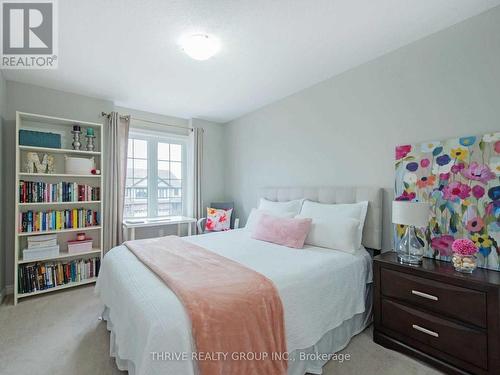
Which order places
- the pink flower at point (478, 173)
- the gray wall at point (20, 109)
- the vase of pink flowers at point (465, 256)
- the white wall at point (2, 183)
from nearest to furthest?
the vase of pink flowers at point (465, 256) < the pink flower at point (478, 173) < the white wall at point (2, 183) < the gray wall at point (20, 109)

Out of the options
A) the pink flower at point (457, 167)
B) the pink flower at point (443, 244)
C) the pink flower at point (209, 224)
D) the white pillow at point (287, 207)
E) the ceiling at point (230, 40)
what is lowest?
the pink flower at point (209, 224)

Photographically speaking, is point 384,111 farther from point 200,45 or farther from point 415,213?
point 200,45

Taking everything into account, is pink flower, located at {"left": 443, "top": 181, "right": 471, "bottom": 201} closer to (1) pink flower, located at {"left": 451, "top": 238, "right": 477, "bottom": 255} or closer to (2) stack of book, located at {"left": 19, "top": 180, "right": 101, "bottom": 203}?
(1) pink flower, located at {"left": 451, "top": 238, "right": 477, "bottom": 255}

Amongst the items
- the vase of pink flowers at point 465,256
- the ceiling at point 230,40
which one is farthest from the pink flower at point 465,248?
the ceiling at point 230,40

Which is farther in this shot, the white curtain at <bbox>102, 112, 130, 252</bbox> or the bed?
the white curtain at <bbox>102, 112, 130, 252</bbox>

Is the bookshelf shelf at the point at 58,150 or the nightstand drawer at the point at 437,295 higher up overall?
the bookshelf shelf at the point at 58,150

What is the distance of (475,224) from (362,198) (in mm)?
840

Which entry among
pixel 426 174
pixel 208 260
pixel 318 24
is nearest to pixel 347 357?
pixel 208 260

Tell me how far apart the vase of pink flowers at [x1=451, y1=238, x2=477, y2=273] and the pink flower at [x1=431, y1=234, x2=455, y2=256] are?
0.74 feet

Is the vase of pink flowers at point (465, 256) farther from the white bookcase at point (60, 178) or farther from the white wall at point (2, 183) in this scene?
the white wall at point (2, 183)

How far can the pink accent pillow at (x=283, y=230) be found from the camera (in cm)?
229

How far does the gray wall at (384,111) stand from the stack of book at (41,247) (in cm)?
283

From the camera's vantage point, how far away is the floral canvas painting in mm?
1691

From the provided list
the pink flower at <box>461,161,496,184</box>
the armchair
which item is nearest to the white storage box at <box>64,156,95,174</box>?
the armchair
